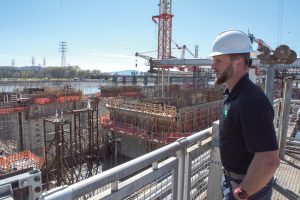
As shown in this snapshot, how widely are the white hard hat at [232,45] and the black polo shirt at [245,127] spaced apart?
8.3 inches

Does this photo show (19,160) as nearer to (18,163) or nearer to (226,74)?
(18,163)

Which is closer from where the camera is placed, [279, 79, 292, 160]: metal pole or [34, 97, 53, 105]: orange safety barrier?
[279, 79, 292, 160]: metal pole

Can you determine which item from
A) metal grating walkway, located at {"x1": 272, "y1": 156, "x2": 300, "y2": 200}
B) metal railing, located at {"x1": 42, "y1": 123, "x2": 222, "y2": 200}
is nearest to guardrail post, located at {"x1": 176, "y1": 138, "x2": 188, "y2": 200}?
metal railing, located at {"x1": 42, "y1": 123, "x2": 222, "y2": 200}

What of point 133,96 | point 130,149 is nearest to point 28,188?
point 130,149

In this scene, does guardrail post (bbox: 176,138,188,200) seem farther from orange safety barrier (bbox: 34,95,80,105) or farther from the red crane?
the red crane

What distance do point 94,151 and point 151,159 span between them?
66.0 feet

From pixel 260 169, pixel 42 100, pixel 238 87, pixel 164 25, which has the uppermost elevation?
pixel 164 25

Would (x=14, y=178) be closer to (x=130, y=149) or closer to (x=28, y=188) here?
(x=28, y=188)

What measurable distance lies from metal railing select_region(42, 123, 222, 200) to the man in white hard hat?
0.63 metres

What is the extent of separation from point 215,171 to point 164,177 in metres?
1.13

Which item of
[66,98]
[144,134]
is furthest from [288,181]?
[66,98]

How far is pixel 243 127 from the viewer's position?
1713 mm

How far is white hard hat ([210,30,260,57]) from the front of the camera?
6.57 feet

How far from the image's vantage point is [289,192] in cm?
470
